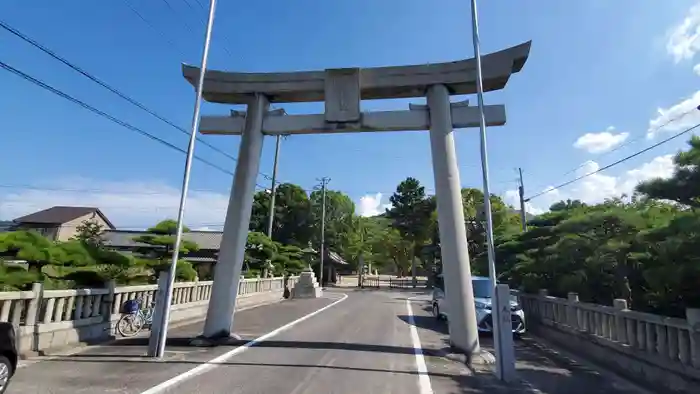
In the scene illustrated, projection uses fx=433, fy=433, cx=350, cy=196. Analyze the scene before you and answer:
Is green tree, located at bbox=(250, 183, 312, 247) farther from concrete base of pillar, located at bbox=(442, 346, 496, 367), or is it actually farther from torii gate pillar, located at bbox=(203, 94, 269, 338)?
concrete base of pillar, located at bbox=(442, 346, 496, 367)

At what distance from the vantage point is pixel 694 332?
5910 millimetres

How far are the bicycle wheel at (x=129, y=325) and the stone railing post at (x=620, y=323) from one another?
10807mm

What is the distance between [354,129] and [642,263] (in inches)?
282

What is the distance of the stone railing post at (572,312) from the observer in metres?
10.4

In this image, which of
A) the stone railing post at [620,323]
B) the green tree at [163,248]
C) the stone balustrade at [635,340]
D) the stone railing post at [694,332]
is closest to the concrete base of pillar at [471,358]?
the stone balustrade at [635,340]

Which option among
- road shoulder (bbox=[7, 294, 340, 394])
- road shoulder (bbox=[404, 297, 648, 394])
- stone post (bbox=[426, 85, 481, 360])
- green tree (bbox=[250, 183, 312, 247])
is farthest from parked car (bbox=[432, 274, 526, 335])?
green tree (bbox=[250, 183, 312, 247])

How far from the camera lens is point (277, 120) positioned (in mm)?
11641

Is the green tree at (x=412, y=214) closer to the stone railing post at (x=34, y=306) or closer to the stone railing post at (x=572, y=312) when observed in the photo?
the stone railing post at (x=572, y=312)

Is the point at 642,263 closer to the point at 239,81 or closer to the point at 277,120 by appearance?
the point at 277,120

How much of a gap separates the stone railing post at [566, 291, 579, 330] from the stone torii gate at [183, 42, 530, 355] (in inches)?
112

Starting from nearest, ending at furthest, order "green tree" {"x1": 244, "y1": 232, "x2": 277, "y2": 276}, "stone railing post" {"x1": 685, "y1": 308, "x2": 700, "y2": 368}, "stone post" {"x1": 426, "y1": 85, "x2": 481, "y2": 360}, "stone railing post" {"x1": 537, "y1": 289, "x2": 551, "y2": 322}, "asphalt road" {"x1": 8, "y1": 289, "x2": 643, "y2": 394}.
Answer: "stone railing post" {"x1": 685, "y1": 308, "x2": 700, "y2": 368} → "asphalt road" {"x1": 8, "y1": 289, "x2": 643, "y2": 394} → "stone post" {"x1": 426, "y1": 85, "x2": 481, "y2": 360} → "stone railing post" {"x1": 537, "y1": 289, "x2": 551, "y2": 322} → "green tree" {"x1": 244, "y1": 232, "x2": 277, "y2": 276}

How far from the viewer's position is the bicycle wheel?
10.5 metres

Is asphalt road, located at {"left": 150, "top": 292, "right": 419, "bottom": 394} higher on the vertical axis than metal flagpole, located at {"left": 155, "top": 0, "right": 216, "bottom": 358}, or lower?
lower

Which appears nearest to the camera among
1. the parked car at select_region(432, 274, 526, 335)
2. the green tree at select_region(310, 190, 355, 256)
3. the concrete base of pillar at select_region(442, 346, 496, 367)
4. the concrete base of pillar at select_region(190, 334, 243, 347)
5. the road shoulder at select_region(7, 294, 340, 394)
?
the road shoulder at select_region(7, 294, 340, 394)
